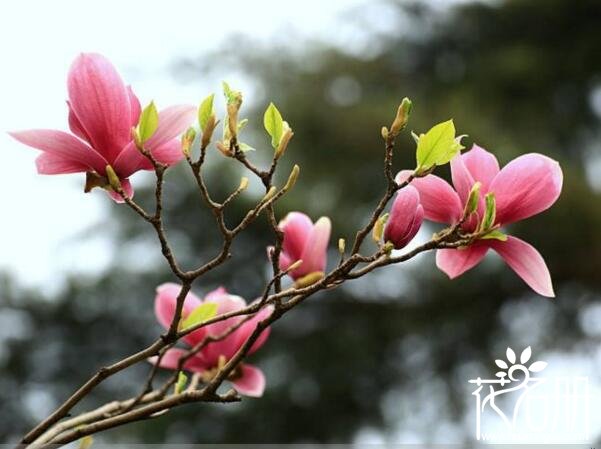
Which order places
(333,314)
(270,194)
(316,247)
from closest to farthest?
(270,194) < (316,247) < (333,314)

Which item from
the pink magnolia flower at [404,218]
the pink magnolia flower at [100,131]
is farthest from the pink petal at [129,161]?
the pink magnolia flower at [404,218]

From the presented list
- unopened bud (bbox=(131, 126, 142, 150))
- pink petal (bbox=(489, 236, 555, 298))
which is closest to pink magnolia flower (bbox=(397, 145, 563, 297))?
pink petal (bbox=(489, 236, 555, 298))

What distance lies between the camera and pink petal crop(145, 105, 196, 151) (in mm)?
379

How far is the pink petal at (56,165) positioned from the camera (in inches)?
15.1

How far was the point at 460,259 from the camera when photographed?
0.42m

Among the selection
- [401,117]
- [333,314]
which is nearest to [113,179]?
[401,117]

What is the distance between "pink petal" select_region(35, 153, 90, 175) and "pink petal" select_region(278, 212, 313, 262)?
11 cm

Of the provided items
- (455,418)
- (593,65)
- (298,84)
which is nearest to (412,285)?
(455,418)

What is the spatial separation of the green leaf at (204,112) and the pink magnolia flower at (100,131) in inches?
0.8

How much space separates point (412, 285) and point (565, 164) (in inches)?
29.6

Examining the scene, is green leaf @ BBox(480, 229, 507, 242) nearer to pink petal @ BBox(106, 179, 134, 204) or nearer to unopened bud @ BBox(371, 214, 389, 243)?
unopened bud @ BBox(371, 214, 389, 243)

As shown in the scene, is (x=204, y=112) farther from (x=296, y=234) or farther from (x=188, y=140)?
(x=296, y=234)

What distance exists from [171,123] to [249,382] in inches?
6.9

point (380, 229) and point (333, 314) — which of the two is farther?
point (333, 314)
